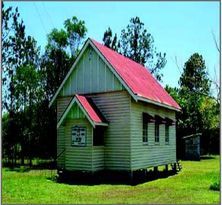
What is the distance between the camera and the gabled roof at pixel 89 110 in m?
19.0

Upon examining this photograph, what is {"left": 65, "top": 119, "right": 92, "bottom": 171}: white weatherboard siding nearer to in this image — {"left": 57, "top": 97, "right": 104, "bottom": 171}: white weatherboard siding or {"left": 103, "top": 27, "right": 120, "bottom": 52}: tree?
{"left": 57, "top": 97, "right": 104, "bottom": 171}: white weatherboard siding

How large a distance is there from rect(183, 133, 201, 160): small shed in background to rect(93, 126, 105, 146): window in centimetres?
1880

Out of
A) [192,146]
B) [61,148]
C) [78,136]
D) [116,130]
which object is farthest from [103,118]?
[192,146]

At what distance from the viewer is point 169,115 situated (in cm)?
2658

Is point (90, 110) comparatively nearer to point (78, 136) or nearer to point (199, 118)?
point (78, 136)

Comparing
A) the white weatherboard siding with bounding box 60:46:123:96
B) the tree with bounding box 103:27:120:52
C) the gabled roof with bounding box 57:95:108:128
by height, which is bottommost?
the gabled roof with bounding box 57:95:108:128

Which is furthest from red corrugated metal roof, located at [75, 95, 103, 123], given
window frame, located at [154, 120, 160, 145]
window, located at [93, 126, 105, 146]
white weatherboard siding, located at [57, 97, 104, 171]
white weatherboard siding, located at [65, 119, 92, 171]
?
window frame, located at [154, 120, 160, 145]

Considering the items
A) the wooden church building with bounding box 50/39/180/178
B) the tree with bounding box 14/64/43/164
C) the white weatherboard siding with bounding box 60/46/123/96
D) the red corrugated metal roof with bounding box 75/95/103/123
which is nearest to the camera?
the red corrugated metal roof with bounding box 75/95/103/123

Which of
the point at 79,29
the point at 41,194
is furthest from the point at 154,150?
the point at 79,29

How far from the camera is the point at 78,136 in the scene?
19750 millimetres

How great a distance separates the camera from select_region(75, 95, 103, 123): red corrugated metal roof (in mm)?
19141

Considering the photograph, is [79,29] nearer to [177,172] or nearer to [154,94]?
[154,94]

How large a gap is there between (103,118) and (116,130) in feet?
2.97

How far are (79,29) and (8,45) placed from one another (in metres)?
6.14
